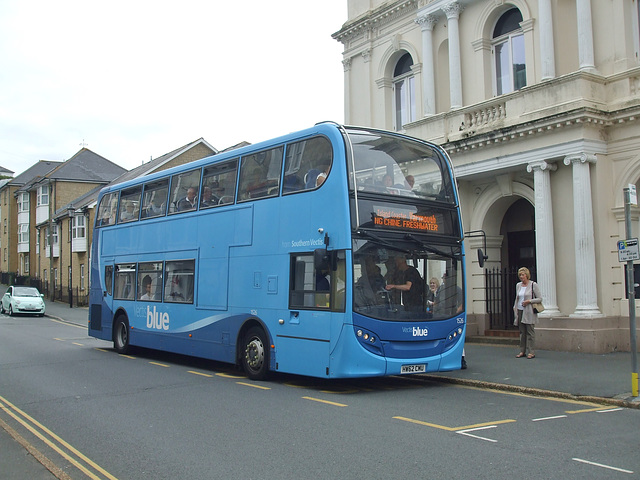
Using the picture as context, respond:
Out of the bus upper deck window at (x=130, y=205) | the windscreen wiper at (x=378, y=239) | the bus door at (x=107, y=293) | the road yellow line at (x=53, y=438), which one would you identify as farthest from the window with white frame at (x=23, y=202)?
the windscreen wiper at (x=378, y=239)

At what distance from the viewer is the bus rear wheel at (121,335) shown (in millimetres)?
17109

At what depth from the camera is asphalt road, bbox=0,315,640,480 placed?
618cm

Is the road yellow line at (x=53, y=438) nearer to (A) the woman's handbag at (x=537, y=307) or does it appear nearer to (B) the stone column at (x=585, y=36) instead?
(A) the woman's handbag at (x=537, y=307)

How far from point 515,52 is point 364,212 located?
10796 millimetres

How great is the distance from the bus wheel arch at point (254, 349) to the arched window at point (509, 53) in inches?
424

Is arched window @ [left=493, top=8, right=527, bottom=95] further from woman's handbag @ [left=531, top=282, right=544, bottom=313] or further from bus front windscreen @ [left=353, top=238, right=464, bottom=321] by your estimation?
bus front windscreen @ [left=353, top=238, right=464, bottom=321]

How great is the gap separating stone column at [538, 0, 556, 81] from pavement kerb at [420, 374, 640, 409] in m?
8.57

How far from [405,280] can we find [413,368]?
141cm

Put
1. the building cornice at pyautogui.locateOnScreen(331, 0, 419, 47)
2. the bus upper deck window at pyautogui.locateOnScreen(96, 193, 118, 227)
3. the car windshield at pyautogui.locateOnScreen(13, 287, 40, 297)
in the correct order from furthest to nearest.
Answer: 1. the car windshield at pyautogui.locateOnScreen(13, 287, 40, 297)
2. the building cornice at pyautogui.locateOnScreen(331, 0, 419, 47)
3. the bus upper deck window at pyautogui.locateOnScreen(96, 193, 118, 227)

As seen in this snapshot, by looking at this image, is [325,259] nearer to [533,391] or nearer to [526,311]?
[533,391]

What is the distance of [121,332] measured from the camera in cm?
1744

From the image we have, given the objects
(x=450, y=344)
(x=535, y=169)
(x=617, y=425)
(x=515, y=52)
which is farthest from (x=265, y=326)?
(x=515, y=52)

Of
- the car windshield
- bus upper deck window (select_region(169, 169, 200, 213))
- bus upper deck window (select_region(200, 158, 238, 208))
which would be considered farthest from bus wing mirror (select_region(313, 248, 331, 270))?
the car windshield

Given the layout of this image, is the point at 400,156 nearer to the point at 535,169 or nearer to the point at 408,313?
the point at 408,313
